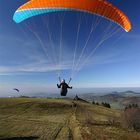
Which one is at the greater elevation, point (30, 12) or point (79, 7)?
point (30, 12)

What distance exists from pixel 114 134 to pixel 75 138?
6430mm

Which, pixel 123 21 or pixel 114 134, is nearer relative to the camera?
pixel 123 21

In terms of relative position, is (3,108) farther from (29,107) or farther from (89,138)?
(89,138)

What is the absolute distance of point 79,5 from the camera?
2486cm

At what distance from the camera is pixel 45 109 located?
67375 mm

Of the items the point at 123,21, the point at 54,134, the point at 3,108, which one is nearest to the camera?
the point at 123,21

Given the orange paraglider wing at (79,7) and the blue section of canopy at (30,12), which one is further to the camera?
the blue section of canopy at (30,12)

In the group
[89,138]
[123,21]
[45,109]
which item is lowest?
[89,138]

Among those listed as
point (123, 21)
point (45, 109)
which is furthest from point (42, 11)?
point (45, 109)

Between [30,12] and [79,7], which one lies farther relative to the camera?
[30,12]

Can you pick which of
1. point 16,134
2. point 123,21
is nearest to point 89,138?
point 16,134

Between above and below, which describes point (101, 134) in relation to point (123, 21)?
below

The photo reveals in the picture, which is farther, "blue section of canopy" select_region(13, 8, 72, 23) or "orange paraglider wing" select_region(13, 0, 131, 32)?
"blue section of canopy" select_region(13, 8, 72, 23)

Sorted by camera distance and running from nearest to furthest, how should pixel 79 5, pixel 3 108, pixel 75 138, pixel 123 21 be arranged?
pixel 79 5 < pixel 123 21 < pixel 75 138 < pixel 3 108
